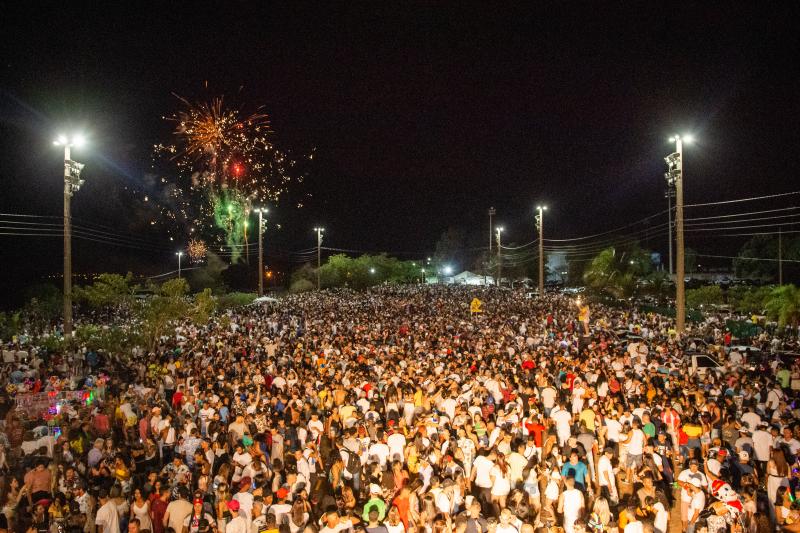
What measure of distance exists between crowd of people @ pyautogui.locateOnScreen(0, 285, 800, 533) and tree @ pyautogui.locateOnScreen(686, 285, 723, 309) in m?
20.9

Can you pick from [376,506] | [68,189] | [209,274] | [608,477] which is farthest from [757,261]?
[376,506]

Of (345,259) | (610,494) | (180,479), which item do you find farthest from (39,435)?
(345,259)

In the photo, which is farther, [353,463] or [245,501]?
[353,463]

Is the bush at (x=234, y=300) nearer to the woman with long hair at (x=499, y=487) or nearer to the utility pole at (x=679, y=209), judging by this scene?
the utility pole at (x=679, y=209)

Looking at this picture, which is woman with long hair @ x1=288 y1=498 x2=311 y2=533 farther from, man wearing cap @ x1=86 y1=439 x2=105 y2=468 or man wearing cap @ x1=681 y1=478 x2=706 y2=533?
man wearing cap @ x1=681 y1=478 x2=706 y2=533

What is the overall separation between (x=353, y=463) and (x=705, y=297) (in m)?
32.8

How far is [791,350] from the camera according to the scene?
60.2 feet

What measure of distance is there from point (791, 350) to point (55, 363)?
21486 millimetres

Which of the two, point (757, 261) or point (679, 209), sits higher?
point (679, 209)

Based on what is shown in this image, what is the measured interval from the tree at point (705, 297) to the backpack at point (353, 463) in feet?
107

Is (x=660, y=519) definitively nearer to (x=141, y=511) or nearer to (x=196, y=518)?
(x=196, y=518)

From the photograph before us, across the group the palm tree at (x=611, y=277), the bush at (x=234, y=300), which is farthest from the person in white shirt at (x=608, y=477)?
the palm tree at (x=611, y=277)

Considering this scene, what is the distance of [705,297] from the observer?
34.5 metres

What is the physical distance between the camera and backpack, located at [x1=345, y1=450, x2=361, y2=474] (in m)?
7.60
